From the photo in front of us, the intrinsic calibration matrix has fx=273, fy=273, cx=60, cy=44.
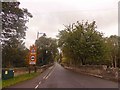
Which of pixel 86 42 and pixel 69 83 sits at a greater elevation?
pixel 86 42

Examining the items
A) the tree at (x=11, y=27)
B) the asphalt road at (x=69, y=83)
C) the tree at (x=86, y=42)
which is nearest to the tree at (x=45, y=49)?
the tree at (x=86, y=42)

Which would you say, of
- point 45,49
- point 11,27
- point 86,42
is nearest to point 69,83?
point 11,27

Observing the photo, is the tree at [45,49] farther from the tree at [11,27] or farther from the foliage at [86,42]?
the tree at [11,27]

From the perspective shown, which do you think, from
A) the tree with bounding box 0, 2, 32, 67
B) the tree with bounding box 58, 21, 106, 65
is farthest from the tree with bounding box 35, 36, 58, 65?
the tree with bounding box 0, 2, 32, 67

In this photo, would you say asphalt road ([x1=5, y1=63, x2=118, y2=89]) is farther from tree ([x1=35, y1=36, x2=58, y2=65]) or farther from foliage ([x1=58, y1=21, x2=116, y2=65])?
tree ([x1=35, y1=36, x2=58, y2=65])

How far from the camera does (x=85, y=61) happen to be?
2350 inches

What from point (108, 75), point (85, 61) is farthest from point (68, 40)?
point (108, 75)

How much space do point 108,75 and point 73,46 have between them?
27119mm

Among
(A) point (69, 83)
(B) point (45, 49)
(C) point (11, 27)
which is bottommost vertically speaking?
(A) point (69, 83)

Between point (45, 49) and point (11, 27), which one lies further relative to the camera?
point (45, 49)

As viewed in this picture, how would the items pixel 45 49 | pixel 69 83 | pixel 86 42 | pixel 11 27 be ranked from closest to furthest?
pixel 69 83
pixel 11 27
pixel 86 42
pixel 45 49

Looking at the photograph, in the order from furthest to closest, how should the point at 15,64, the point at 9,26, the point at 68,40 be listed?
the point at 15,64 → the point at 68,40 → the point at 9,26

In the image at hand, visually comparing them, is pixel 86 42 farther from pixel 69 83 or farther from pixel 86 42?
pixel 69 83

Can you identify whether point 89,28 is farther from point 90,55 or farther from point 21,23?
point 21,23
